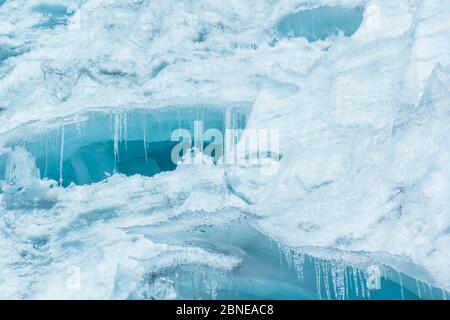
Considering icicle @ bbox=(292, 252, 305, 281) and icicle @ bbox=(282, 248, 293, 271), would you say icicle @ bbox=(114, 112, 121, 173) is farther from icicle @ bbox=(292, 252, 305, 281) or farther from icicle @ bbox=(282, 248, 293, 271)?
icicle @ bbox=(292, 252, 305, 281)

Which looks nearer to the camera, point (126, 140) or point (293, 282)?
point (293, 282)

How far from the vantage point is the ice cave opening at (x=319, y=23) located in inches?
467

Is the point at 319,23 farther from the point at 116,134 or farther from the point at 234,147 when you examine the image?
the point at 116,134

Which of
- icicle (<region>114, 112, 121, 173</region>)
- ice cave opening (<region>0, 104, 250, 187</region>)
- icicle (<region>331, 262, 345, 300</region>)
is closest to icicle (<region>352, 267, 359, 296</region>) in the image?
icicle (<region>331, 262, 345, 300</region>)

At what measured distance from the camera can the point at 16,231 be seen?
8969 mm

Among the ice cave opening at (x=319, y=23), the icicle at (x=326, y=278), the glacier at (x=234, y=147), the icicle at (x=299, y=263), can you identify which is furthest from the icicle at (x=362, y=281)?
the ice cave opening at (x=319, y=23)

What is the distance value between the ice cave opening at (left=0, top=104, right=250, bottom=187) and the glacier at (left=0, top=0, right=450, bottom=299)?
3 centimetres

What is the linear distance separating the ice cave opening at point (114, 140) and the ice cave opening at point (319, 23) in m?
2.41

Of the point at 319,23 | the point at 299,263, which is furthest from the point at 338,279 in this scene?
the point at 319,23

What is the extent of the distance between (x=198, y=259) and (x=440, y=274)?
322cm

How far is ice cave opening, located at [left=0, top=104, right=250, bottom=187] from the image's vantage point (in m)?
11.1

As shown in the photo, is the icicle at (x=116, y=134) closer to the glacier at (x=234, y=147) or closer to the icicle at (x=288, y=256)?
the glacier at (x=234, y=147)
